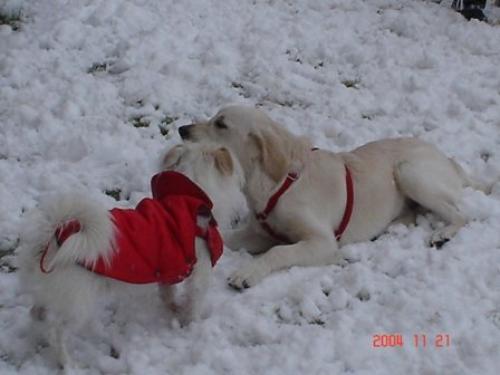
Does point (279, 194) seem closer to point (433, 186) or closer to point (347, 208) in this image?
point (347, 208)

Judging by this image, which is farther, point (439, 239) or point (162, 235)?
point (439, 239)

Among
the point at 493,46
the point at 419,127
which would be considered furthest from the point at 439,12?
the point at 419,127

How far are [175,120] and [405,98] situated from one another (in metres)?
2.09

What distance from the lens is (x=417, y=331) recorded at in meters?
3.45

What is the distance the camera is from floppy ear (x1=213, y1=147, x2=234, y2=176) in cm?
349

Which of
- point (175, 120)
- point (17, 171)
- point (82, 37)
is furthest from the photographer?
point (82, 37)

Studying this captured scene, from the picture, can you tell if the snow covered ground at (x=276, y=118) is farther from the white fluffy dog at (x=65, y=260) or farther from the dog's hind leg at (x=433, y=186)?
the white fluffy dog at (x=65, y=260)

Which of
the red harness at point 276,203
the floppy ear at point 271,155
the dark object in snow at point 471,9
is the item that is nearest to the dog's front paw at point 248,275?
the red harness at point 276,203

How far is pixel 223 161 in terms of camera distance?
11.5 ft

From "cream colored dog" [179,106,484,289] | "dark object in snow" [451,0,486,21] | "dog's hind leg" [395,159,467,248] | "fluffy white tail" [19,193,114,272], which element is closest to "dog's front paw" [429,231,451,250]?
"cream colored dog" [179,106,484,289]

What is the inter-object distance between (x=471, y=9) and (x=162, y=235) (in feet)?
19.4

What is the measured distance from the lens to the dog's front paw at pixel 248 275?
391 centimetres

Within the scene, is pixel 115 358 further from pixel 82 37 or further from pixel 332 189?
pixel 82 37
